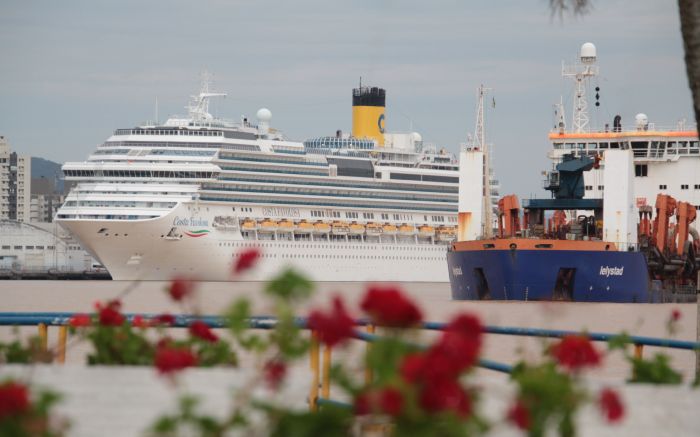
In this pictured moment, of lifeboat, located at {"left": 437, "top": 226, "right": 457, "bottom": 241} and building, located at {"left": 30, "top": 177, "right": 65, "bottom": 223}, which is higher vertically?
building, located at {"left": 30, "top": 177, "right": 65, "bottom": 223}

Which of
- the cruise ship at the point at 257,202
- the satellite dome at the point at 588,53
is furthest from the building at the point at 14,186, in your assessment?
the satellite dome at the point at 588,53

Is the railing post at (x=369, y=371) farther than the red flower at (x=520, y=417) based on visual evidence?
Yes

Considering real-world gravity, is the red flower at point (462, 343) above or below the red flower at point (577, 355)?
above

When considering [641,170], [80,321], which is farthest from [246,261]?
[641,170]

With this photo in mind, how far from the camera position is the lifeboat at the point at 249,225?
237 ft

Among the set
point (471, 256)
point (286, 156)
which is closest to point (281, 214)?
point (286, 156)

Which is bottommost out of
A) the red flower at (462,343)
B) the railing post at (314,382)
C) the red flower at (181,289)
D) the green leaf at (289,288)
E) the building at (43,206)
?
the railing post at (314,382)

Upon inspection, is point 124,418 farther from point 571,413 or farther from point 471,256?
point 471,256

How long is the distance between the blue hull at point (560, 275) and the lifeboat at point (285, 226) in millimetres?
31601

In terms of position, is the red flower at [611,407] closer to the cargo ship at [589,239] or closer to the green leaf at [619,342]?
the green leaf at [619,342]

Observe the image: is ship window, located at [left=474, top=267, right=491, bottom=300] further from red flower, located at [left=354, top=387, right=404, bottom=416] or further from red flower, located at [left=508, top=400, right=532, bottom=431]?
red flower, located at [left=354, top=387, right=404, bottom=416]

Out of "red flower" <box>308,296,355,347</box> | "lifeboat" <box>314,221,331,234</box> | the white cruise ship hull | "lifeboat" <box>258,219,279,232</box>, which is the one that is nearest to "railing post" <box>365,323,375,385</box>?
"red flower" <box>308,296,355,347</box>

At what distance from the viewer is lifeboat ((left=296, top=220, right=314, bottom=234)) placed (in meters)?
74.6

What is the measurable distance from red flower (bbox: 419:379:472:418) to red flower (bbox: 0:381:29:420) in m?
1.22
